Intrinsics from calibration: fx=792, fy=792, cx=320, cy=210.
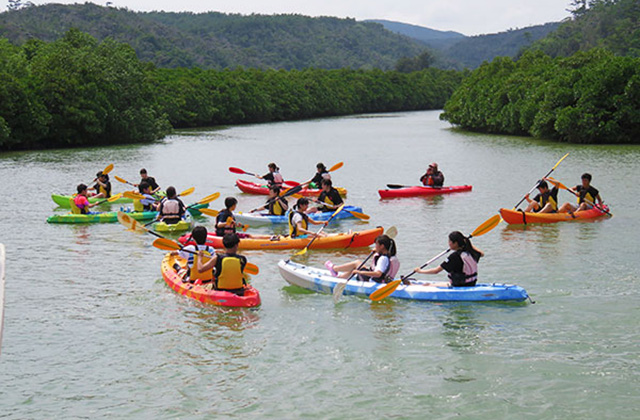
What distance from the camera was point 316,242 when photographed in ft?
54.4

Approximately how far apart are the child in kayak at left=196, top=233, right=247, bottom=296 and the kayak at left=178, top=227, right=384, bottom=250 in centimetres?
435

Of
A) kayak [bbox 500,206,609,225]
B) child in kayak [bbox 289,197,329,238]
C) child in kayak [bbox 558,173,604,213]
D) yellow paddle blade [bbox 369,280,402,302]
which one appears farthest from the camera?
child in kayak [bbox 558,173,604,213]

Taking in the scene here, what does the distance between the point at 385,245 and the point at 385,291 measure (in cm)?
75

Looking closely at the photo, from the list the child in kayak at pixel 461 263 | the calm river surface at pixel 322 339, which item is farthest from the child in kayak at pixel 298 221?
the child in kayak at pixel 461 263

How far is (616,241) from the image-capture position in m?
17.5

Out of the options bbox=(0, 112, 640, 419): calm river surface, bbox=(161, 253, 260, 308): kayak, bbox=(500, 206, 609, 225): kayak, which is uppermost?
bbox=(500, 206, 609, 225): kayak

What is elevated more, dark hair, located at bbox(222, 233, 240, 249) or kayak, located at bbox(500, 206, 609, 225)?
dark hair, located at bbox(222, 233, 240, 249)

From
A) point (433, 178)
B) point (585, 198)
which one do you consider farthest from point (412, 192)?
point (585, 198)

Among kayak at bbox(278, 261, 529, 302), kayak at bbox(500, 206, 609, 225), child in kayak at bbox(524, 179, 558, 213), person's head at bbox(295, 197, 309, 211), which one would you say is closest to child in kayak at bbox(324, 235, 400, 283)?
kayak at bbox(278, 261, 529, 302)

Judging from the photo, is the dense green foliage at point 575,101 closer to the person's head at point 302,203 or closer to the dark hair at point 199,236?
the person's head at point 302,203

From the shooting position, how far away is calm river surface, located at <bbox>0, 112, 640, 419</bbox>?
356 inches

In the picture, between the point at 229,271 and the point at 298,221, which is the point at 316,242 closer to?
the point at 298,221

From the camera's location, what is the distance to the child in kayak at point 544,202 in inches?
774

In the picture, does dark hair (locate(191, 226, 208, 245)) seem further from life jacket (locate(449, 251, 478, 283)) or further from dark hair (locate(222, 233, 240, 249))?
life jacket (locate(449, 251, 478, 283))
